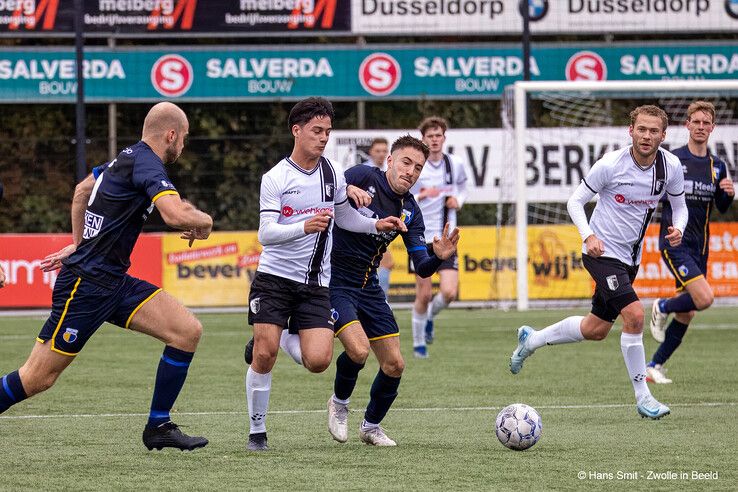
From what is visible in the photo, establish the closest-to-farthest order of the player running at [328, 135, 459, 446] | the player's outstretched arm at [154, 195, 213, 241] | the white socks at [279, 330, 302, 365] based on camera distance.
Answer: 1. the player's outstretched arm at [154, 195, 213, 241]
2. the player running at [328, 135, 459, 446]
3. the white socks at [279, 330, 302, 365]

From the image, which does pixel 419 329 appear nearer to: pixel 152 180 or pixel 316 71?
pixel 152 180

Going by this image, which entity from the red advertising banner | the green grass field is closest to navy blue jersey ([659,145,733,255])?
the green grass field

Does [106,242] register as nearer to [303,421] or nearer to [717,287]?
[303,421]

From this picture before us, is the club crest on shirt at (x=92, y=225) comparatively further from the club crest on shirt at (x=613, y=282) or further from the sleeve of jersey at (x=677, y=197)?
the sleeve of jersey at (x=677, y=197)

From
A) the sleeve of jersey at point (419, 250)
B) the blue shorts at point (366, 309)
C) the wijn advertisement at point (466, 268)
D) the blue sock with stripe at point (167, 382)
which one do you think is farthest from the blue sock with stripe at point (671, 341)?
the wijn advertisement at point (466, 268)

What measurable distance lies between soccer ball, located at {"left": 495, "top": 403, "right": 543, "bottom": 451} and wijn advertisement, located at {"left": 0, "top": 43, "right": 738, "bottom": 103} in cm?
1639

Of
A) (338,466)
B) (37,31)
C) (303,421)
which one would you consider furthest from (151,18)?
(338,466)

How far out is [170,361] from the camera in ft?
23.9

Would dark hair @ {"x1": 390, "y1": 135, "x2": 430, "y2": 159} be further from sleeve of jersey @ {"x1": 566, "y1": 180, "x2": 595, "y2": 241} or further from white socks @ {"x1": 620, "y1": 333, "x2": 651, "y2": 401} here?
white socks @ {"x1": 620, "y1": 333, "x2": 651, "y2": 401}

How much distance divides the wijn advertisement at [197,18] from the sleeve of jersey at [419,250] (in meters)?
15.8

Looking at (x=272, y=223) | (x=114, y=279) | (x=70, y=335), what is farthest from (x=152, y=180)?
(x=70, y=335)

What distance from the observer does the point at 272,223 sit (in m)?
7.34

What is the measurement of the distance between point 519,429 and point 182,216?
7.09 feet

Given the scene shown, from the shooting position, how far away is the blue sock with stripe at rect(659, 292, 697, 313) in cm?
1124
